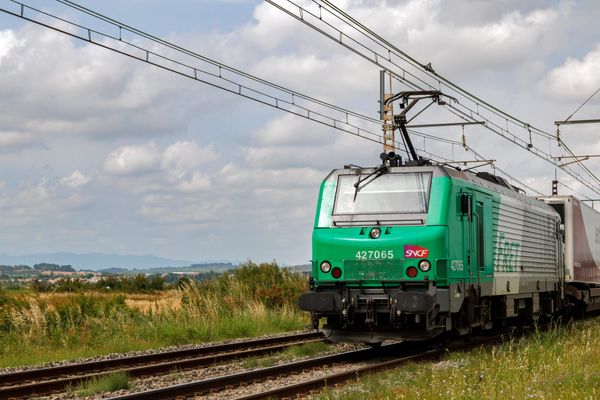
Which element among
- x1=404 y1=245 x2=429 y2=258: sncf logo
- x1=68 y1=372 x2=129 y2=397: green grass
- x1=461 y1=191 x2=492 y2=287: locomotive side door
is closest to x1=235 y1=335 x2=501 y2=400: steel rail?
x1=461 y1=191 x2=492 y2=287: locomotive side door

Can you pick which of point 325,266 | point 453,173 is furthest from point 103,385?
point 453,173

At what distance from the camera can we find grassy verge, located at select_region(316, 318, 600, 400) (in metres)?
9.50

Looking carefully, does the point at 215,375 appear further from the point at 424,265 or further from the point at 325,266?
the point at 424,265

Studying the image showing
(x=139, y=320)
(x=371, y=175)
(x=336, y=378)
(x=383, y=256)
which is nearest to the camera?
(x=336, y=378)

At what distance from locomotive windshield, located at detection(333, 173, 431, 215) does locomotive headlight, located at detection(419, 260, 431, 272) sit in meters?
0.90

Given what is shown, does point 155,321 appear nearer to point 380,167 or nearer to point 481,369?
point 380,167

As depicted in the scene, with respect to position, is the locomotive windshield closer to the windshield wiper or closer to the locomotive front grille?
the windshield wiper

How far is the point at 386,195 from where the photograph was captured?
14781 millimetres

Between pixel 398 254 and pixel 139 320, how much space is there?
9.47 metres

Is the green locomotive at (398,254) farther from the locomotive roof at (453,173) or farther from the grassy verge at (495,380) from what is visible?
the grassy verge at (495,380)

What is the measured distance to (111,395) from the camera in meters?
11.5

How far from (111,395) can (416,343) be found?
7724 mm


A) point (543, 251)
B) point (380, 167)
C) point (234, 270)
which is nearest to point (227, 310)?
point (234, 270)

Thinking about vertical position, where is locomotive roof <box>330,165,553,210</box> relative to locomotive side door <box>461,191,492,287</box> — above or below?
above
